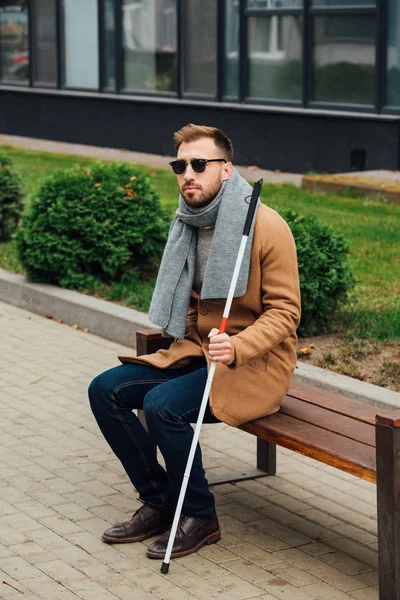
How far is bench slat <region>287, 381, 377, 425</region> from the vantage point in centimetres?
492

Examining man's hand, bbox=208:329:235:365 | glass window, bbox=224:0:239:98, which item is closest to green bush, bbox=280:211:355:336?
man's hand, bbox=208:329:235:365

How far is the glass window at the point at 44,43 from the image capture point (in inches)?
903

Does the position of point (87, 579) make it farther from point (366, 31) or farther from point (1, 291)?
point (366, 31)

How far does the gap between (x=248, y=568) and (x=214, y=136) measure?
1.74 m

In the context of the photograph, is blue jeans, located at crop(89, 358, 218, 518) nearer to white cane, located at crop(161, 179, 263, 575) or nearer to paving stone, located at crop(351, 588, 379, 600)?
white cane, located at crop(161, 179, 263, 575)

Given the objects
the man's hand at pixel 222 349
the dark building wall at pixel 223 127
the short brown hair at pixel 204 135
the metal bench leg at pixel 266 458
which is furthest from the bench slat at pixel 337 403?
the dark building wall at pixel 223 127

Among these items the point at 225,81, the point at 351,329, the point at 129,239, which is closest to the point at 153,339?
the point at 351,329

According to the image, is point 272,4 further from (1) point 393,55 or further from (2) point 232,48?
(1) point 393,55

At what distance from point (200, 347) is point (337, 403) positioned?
0.63 meters

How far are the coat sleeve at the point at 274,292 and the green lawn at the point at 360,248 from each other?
2791 mm

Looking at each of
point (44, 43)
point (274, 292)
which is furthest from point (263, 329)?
point (44, 43)

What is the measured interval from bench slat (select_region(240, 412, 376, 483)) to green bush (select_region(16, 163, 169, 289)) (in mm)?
4541

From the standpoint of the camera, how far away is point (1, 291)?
33.0 ft

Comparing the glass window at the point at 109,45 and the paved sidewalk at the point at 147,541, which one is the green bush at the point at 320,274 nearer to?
the paved sidewalk at the point at 147,541
